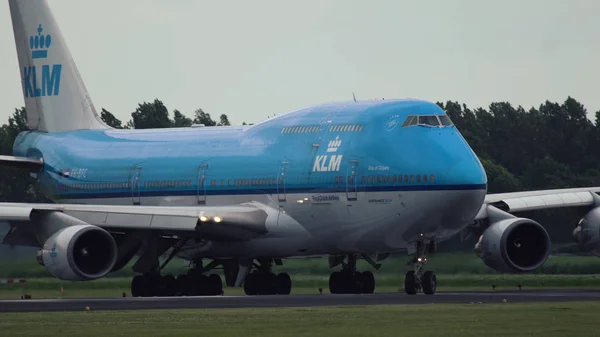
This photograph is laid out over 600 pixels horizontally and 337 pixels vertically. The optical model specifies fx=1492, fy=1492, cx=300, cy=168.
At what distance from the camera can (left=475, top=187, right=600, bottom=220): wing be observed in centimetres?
4497

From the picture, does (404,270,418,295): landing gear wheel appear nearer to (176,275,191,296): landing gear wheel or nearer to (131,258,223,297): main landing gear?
(131,258,223,297): main landing gear

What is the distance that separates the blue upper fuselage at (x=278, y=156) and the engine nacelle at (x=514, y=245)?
2.81m

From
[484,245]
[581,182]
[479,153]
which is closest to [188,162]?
[484,245]

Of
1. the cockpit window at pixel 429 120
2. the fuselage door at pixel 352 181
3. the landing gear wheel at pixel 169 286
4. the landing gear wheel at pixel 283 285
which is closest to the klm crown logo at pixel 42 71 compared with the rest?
the landing gear wheel at pixel 169 286

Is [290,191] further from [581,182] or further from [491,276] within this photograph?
[581,182]

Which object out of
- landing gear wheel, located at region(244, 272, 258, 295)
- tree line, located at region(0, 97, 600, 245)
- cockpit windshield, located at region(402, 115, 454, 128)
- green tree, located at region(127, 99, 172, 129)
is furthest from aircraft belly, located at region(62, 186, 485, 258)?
green tree, located at region(127, 99, 172, 129)

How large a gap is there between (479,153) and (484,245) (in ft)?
127

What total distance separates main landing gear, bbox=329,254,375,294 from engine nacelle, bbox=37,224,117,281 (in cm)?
752

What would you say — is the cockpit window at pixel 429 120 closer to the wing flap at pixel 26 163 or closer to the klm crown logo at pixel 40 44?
the wing flap at pixel 26 163

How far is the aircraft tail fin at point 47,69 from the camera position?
175ft

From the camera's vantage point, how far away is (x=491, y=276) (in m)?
50.0

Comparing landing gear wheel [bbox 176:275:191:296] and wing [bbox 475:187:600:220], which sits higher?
wing [bbox 475:187:600:220]

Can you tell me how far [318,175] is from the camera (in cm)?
4291

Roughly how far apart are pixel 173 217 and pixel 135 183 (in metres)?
5.62
